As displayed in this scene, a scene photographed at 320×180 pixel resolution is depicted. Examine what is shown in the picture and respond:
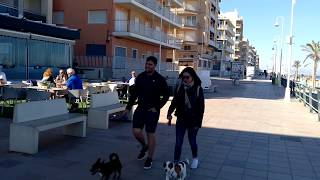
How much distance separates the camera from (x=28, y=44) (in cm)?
2444

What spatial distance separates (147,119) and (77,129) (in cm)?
293

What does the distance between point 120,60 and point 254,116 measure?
19937 mm

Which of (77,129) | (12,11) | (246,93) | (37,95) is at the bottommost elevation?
(246,93)

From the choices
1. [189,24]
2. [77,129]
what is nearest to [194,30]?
[189,24]

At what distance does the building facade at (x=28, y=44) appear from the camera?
22.6 m

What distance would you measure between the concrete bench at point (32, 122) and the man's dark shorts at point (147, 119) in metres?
1.82

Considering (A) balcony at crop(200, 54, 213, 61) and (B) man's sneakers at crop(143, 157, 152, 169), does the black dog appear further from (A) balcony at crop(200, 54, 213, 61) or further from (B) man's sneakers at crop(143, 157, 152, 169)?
(A) balcony at crop(200, 54, 213, 61)

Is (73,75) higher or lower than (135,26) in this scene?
lower

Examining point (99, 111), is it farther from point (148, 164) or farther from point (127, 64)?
point (127, 64)

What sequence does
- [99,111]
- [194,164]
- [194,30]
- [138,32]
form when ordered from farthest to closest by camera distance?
[194,30], [138,32], [99,111], [194,164]

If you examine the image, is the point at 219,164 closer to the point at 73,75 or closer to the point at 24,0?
the point at 73,75

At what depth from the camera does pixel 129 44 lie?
36.8 meters

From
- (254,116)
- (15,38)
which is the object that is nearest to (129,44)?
(15,38)

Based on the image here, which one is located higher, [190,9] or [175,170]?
[190,9]
